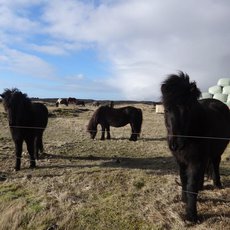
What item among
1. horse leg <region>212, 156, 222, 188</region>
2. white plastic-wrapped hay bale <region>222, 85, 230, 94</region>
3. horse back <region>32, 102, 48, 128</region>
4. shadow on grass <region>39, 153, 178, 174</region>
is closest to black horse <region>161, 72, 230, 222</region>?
horse leg <region>212, 156, 222, 188</region>

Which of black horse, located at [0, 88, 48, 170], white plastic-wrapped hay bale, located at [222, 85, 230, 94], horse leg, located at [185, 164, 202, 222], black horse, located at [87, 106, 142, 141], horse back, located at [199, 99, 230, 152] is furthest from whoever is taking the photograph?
white plastic-wrapped hay bale, located at [222, 85, 230, 94]

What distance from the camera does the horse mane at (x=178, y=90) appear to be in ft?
18.7

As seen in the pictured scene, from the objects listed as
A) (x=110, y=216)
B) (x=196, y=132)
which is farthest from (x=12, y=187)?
(x=196, y=132)

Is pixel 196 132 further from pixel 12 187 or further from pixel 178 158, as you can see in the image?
pixel 12 187

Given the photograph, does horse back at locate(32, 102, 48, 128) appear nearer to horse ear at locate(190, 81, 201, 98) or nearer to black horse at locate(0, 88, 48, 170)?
black horse at locate(0, 88, 48, 170)

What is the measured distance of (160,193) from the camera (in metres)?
7.37

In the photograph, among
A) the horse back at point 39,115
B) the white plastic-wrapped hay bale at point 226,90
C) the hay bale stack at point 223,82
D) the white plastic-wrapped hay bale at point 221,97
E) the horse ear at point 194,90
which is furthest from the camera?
the hay bale stack at point 223,82

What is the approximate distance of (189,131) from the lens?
586cm

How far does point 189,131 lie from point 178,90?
0.67 meters

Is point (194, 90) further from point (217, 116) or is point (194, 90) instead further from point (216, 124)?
point (217, 116)

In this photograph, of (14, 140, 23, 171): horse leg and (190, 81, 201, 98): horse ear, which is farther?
(14, 140, 23, 171): horse leg

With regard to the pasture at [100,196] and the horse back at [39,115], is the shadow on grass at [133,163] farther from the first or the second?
the horse back at [39,115]

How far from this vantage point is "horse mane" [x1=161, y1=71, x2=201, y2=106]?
5.70 meters

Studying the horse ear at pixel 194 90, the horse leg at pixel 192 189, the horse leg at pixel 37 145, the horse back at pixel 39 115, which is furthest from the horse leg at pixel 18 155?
the horse ear at pixel 194 90
